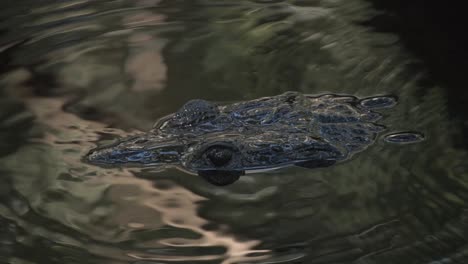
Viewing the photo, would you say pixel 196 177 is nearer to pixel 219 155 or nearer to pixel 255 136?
pixel 219 155

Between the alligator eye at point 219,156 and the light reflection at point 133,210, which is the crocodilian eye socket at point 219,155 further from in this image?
the light reflection at point 133,210

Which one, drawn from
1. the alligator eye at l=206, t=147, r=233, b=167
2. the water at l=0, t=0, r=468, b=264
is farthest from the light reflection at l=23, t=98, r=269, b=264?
the alligator eye at l=206, t=147, r=233, b=167

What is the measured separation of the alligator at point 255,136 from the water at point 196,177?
5 cm

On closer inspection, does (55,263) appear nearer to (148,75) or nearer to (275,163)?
(275,163)

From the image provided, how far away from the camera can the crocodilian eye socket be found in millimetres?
1947

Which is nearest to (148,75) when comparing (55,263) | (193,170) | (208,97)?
(208,97)

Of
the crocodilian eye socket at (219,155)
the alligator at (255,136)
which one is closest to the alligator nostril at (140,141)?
the alligator at (255,136)

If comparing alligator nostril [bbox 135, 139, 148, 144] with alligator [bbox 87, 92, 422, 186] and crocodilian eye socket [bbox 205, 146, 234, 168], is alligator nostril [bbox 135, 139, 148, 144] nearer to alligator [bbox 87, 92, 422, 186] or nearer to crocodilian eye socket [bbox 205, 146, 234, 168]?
alligator [bbox 87, 92, 422, 186]

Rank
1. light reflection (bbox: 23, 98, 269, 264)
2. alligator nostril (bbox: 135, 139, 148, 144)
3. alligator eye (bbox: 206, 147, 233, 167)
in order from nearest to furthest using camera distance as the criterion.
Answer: light reflection (bbox: 23, 98, 269, 264) < alligator eye (bbox: 206, 147, 233, 167) < alligator nostril (bbox: 135, 139, 148, 144)

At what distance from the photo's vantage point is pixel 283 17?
2.96m

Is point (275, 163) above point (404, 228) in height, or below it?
above

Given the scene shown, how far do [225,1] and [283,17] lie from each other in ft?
1.09

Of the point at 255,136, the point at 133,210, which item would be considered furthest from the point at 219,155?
the point at 133,210

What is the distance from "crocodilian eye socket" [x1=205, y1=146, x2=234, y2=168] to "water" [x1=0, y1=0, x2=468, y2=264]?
7cm
